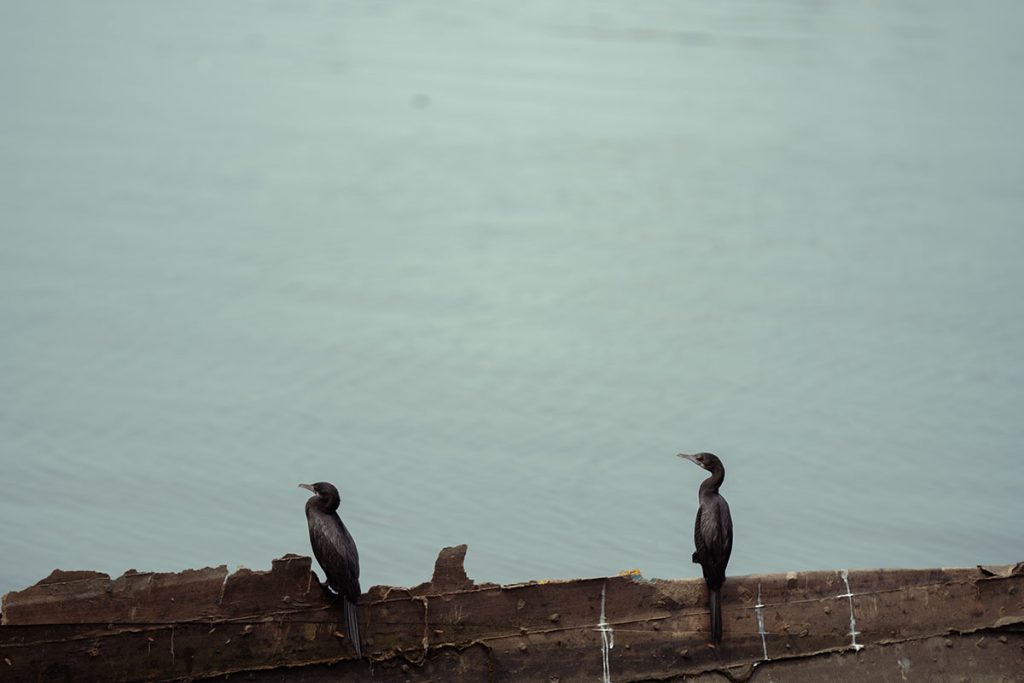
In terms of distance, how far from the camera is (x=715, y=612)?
8125mm

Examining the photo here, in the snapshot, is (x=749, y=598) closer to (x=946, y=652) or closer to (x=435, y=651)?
(x=946, y=652)

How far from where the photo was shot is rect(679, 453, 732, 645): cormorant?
8031 mm

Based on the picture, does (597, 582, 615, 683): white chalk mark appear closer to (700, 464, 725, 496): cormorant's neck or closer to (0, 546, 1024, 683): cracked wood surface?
(0, 546, 1024, 683): cracked wood surface

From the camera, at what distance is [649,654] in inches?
324

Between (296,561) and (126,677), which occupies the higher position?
(296,561)

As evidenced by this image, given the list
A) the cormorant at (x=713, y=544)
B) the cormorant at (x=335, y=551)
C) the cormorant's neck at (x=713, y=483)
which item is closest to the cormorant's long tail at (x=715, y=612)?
the cormorant at (x=713, y=544)

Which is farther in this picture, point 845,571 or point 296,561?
point 845,571

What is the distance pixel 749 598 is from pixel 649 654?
1.94ft

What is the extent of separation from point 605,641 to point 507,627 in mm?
513

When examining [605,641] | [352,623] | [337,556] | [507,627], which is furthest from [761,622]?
[337,556]

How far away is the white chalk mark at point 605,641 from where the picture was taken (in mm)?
8125

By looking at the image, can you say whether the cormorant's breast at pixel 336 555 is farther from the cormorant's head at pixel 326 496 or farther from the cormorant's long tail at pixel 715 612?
the cormorant's long tail at pixel 715 612

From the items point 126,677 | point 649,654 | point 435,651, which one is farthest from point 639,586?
point 126,677

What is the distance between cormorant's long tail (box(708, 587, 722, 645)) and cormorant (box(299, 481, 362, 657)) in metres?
1.79
